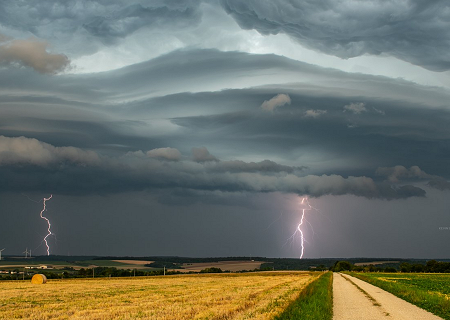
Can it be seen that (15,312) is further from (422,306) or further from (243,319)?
(422,306)

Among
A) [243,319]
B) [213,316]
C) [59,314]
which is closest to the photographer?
[243,319]

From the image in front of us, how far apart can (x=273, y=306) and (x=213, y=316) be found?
6161 millimetres

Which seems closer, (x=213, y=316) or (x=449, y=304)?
(x=213, y=316)

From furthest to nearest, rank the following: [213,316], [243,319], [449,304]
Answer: [449,304], [213,316], [243,319]

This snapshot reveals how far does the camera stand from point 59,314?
A: 83.4ft

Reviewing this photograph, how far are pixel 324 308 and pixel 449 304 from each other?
8.92m

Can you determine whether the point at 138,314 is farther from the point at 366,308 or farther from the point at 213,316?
the point at 366,308

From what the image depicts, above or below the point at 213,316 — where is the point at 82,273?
below

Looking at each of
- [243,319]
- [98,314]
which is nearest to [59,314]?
[98,314]

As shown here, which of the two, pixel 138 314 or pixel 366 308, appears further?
pixel 366 308

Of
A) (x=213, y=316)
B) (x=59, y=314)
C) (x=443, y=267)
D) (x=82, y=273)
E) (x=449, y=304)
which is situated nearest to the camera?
(x=213, y=316)

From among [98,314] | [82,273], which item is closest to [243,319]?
[98,314]

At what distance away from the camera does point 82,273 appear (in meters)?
133

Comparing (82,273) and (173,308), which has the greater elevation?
(173,308)
